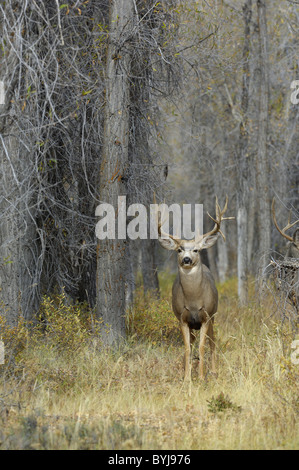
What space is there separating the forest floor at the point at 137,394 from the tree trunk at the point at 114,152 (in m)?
0.53

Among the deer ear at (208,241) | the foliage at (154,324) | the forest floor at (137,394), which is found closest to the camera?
the forest floor at (137,394)

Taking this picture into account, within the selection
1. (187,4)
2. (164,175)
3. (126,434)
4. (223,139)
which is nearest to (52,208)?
(164,175)

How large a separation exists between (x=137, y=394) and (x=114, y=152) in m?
3.39

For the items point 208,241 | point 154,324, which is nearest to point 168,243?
point 208,241

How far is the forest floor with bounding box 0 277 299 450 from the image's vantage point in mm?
6305

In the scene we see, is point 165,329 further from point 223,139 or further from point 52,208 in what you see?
point 223,139

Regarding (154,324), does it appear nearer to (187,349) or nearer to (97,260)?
(97,260)

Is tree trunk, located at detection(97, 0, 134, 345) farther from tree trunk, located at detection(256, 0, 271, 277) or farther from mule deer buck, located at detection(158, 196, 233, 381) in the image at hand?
tree trunk, located at detection(256, 0, 271, 277)

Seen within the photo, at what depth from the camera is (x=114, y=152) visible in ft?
31.0

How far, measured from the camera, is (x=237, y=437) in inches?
253

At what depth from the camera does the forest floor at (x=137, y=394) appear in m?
6.30

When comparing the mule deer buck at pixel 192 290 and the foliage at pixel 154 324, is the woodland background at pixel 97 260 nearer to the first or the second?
the foliage at pixel 154 324

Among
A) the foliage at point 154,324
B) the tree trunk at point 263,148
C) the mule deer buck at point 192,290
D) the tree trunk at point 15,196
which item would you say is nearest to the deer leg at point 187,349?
the mule deer buck at point 192,290

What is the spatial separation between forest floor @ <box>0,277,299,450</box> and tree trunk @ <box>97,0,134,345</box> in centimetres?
53
